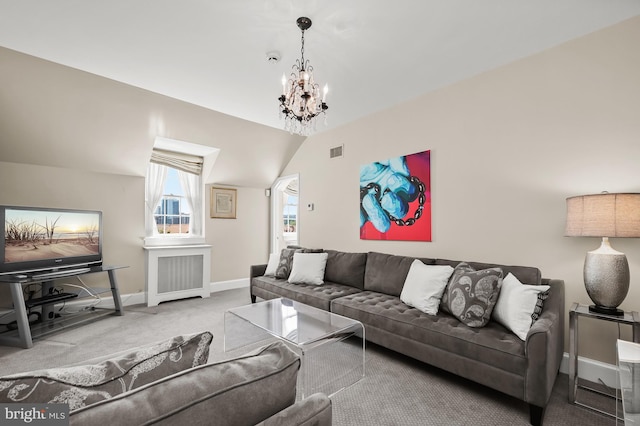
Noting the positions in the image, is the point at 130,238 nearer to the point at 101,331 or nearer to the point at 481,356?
the point at 101,331

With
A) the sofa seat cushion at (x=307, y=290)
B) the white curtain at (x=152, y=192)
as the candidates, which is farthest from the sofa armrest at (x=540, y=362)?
the white curtain at (x=152, y=192)

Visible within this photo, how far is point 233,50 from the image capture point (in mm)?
Answer: 2545

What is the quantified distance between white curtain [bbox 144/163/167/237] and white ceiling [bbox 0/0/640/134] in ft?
5.98

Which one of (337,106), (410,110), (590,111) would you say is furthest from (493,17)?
(337,106)

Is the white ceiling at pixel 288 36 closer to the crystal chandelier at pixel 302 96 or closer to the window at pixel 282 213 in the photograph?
the crystal chandelier at pixel 302 96

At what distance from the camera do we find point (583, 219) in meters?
2.04

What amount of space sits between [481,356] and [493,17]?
7.85 ft

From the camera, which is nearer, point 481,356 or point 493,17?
point 481,356

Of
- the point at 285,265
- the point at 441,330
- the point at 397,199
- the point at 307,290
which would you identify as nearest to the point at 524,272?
the point at 441,330

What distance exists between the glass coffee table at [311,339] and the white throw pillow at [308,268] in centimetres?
54

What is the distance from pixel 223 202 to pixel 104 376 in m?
4.77

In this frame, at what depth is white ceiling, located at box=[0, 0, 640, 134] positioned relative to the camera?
2.06m

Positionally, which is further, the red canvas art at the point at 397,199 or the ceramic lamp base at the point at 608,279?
the red canvas art at the point at 397,199

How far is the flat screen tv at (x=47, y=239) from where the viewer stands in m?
3.16
